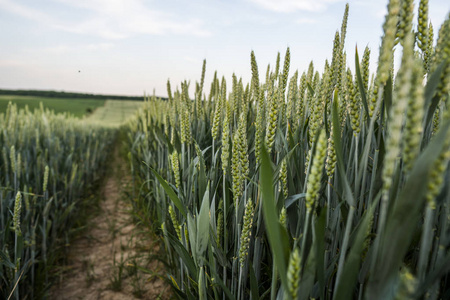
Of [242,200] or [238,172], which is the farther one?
[242,200]

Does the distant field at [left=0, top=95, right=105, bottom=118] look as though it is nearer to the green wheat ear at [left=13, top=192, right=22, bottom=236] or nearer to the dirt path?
the dirt path

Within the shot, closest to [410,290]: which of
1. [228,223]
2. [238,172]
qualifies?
[238,172]

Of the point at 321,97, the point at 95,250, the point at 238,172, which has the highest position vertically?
the point at 321,97

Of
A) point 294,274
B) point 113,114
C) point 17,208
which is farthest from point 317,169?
point 113,114

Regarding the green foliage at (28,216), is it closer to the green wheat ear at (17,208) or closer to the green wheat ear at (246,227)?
the green wheat ear at (17,208)

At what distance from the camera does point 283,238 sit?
0.60m

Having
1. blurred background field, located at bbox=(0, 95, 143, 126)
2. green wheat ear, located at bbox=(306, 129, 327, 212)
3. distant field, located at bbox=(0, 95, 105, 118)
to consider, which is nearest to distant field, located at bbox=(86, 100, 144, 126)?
blurred background field, located at bbox=(0, 95, 143, 126)

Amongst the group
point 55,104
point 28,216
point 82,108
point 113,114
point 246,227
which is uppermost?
point 55,104

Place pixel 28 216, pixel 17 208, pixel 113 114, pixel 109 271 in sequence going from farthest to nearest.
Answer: pixel 113 114 → pixel 109 271 → pixel 28 216 → pixel 17 208

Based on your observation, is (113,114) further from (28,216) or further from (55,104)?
(28,216)

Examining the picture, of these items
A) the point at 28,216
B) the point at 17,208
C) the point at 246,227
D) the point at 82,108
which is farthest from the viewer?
the point at 82,108

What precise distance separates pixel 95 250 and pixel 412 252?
2.70 m

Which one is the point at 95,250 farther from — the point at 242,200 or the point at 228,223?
the point at 242,200

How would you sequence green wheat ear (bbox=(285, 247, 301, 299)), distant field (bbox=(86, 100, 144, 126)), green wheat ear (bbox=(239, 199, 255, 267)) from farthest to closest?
1. distant field (bbox=(86, 100, 144, 126))
2. green wheat ear (bbox=(239, 199, 255, 267))
3. green wheat ear (bbox=(285, 247, 301, 299))
